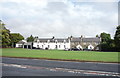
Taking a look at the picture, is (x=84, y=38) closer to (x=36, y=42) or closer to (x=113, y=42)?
(x=36, y=42)

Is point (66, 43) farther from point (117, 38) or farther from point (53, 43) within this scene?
point (117, 38)

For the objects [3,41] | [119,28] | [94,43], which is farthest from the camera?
[94,43]

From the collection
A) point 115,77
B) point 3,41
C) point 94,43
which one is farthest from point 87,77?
point 94,43

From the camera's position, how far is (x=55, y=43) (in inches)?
4555

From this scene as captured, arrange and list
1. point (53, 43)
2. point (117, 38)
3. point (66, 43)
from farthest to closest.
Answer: point (53, 43) → point (66, 43) → point (117, 38)

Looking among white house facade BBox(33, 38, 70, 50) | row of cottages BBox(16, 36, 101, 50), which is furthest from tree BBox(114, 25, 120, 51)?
white house facade BBox(33, 38, 70, 50)

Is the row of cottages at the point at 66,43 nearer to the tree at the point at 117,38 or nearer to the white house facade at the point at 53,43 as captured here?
the white house facade at the point at 53,43

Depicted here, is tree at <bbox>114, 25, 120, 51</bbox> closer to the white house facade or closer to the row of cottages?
the row of cottages

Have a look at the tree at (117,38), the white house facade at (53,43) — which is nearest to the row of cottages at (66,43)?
the white house facade at (53,43)

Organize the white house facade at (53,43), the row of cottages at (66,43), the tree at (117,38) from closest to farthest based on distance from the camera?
the tree at (117,38) < the row of cottages at (66,43) < the white house facade at (53,43)

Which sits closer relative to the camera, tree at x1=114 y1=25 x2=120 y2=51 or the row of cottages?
tree at x1=114 y1=25 x2=120 y2=51

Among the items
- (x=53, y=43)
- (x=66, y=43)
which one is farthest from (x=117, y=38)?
(x=53, y=43)

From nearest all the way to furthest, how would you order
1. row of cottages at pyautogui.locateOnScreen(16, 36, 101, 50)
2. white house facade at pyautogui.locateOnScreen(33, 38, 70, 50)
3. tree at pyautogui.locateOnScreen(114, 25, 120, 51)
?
tree at pyautogui.locateOnScreen(114, 25, 120, 51)
row of cottages at pyautogui.locateOnScreen(16, 36, 101, 50)
white house facade at pyautogui.locateOnScreen(33, 38, 70, 50)

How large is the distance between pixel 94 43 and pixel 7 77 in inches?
4130
